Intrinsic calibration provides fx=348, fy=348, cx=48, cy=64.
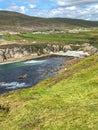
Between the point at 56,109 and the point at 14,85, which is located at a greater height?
the point at 56,109

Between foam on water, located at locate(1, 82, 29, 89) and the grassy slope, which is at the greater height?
the grassy slope

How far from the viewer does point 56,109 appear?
30859mm

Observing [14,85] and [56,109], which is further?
[14,85]

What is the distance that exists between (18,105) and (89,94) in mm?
7170

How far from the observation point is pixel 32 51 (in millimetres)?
176125

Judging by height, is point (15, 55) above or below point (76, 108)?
below

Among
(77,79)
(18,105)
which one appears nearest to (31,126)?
(18,105)

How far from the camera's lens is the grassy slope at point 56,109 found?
87.5 ft

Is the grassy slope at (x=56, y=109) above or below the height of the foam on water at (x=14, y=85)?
above

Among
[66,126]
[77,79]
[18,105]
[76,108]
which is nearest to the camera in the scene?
→ [66,126]

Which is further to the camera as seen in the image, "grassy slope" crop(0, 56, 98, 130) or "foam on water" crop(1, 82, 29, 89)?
"foam on water" crop(1, 82, 29, 89)

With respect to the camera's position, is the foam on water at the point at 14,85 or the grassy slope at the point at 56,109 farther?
the foam on water at the point at 14,85

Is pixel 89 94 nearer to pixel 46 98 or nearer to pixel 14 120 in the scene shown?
pixel 46 98

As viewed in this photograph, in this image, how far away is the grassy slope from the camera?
26656mm
